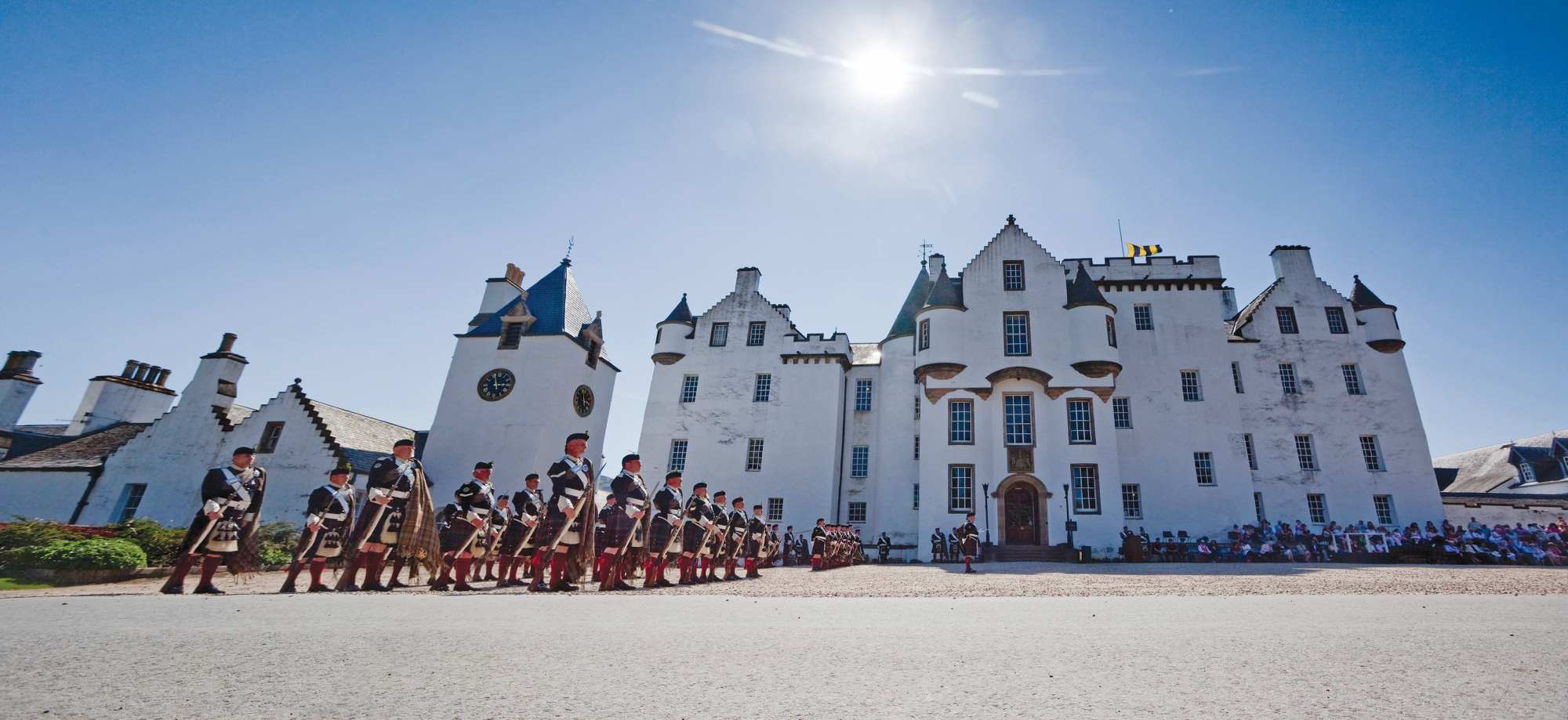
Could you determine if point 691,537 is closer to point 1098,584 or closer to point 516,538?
point 516,538

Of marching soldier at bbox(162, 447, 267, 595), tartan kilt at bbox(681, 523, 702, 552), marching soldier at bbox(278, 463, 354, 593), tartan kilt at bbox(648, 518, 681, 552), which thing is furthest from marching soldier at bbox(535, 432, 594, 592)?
marching soldier at bbox(162, 447, 267, 595)

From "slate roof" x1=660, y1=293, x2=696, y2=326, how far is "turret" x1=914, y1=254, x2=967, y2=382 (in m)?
12.0

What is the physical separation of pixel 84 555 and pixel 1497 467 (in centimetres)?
6419

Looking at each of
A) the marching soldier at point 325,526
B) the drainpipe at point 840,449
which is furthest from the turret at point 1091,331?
the marching soldier at point 325,526

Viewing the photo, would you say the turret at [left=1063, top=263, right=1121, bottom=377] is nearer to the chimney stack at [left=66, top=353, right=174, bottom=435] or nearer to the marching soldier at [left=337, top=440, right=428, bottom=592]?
the marching soldier at [left=337, top=440, right=428, bottom=592]

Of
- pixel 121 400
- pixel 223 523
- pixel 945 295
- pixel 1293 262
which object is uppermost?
pixel 1293 262

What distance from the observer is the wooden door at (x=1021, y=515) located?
24812mm

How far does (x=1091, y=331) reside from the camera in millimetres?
26406

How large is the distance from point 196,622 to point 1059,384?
26.7 m

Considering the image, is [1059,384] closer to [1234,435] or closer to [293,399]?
[1234,435]

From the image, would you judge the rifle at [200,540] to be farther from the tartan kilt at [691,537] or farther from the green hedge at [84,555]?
the tartan kilt at [691,537]

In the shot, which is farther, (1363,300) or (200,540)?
(1363,300)

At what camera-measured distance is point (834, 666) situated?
3.86 meters

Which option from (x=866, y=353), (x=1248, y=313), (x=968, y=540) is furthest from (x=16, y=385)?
(x=1248, y=313)
